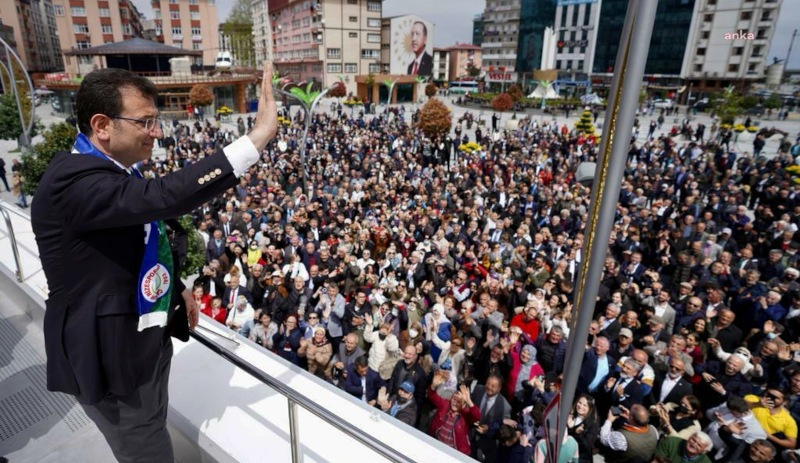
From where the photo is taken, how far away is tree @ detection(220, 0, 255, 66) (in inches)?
2808

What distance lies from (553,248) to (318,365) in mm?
5650

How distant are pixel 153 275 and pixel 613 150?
5.24 feet

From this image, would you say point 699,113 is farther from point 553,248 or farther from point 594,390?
point 594,390

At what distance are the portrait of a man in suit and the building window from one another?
4876 millimetres

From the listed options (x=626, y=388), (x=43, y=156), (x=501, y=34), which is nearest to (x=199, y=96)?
(x=43, y=156)

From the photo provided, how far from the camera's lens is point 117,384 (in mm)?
1586

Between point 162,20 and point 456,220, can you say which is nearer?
point 456,220

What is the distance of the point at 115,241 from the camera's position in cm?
151

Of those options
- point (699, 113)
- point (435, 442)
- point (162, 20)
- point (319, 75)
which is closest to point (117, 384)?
point (435, 442)

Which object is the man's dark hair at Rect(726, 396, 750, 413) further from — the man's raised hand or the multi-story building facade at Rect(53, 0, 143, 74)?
the multi-story building facade at Rect(53, 0, 143, 74)

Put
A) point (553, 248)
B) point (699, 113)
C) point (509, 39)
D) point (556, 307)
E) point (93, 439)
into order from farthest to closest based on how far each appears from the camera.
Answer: point (509, 39), point (699, 113), point (553, 248), point (556, 307), point (93, 439)

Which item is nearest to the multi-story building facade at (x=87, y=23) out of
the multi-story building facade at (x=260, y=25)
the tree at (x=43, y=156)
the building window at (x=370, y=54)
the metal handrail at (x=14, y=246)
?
the multi-story building facade at (x=260, y=25)

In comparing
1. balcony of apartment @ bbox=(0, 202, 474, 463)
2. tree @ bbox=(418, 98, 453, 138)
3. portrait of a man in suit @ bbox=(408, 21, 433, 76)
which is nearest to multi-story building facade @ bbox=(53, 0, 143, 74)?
portrait of a man in suit @ bbox=(408, 21, 433, 76)

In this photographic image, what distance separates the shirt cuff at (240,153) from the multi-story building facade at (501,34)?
84.1 meters
